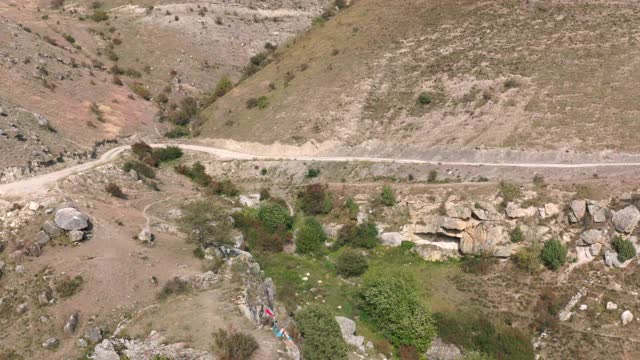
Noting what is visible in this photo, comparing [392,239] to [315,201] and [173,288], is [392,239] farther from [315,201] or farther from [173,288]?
[173,288]

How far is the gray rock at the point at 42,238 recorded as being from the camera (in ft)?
143

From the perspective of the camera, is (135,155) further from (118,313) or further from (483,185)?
(483,185)

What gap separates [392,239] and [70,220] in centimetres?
2744

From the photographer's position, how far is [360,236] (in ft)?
181

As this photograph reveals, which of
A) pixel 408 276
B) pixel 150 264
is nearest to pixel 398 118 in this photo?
pixel 408 276

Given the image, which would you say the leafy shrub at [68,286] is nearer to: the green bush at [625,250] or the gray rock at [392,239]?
the gray rock at [392,239]

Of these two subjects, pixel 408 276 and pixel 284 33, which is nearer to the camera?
pixel 408 276

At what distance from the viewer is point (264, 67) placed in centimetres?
9350

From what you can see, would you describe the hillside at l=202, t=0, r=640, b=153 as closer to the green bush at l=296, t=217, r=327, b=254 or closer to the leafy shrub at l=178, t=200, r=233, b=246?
the green bush at l=296, t=217, r=327, b=254

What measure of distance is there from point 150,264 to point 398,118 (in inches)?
1522

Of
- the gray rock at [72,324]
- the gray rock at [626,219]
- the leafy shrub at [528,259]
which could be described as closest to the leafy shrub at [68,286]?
the gray rock at [72,324]

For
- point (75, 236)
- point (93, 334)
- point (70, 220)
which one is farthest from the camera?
point (70, 220)

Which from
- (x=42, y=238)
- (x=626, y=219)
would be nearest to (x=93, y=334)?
(x=42, y=238)

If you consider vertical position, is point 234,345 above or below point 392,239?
above
